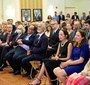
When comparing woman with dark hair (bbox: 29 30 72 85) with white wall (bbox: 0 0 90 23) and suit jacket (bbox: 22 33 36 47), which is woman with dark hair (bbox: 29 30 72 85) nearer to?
suit jacket (bbox: 22 33 36 47)

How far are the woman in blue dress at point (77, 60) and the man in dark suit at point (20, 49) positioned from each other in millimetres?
1715

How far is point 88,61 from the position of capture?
11.0 ft

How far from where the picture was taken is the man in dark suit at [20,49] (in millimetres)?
5203

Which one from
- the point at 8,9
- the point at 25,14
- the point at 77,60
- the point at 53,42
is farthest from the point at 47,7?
the point at 77,60

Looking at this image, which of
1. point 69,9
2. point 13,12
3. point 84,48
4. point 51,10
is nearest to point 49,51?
point 84,48

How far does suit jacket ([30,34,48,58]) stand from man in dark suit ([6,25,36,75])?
322 mm

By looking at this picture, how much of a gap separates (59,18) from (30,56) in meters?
10.4

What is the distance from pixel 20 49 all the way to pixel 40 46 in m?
0.78

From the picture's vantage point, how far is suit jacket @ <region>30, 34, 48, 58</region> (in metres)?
4.68

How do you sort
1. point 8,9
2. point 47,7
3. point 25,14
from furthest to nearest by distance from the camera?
point 47,7, point 25,14, point 8,9

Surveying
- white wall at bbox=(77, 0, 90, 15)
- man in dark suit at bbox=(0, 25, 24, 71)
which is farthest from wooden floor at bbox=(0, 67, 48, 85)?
white wall at bbox=(77, 0, 90, 15)

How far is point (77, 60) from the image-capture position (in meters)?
3.54

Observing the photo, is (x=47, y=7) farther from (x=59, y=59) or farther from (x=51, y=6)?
(x=59, y=59)

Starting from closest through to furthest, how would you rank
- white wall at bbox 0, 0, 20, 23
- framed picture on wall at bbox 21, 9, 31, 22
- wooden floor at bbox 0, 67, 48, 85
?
1. wooden floor at bbox 0, 67, 48, 85
2. white wall at bbox 0, 0, 20, 23
3. framed picture on wall at bbox 21, 9, 31, 22
